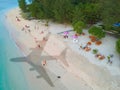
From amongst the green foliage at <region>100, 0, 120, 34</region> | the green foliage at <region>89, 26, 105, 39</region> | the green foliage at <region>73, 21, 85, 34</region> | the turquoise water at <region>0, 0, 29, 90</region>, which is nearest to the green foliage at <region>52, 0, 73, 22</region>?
the green foliage at <region>73, 21, 85, 34</region>

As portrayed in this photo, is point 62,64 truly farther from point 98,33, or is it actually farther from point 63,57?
point 98,33

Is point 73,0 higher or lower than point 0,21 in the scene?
higher

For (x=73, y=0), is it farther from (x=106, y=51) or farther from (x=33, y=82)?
(x=33, y=82)

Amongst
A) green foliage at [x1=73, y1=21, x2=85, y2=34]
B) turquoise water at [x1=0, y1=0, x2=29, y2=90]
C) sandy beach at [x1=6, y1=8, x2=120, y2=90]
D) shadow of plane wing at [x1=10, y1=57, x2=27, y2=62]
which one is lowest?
turquoise water at [x1=0, y1=0, x2=29, y2=90]

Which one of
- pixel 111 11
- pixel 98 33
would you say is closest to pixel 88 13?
pixel 98 33

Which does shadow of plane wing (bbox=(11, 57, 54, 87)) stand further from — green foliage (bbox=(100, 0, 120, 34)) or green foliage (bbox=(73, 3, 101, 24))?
green foliage (bbox=(73, 3, 101, 24))

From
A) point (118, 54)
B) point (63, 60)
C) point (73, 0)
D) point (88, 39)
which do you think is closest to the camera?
point (118, 54)

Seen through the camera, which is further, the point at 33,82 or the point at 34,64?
the point at 34,64

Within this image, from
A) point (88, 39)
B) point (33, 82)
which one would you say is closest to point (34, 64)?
point (33, 82)
